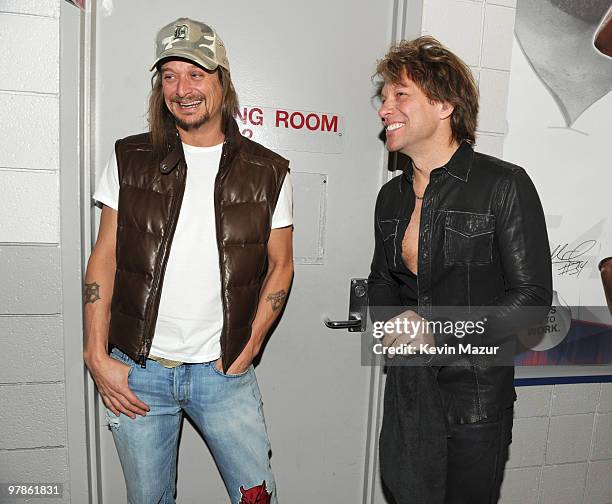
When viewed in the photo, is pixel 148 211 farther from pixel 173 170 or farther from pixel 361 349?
pixel 361 349

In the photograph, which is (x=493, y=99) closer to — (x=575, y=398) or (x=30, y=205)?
(x=575, y=398)

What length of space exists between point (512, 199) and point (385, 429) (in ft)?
2.96

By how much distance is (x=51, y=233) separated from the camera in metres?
1.89

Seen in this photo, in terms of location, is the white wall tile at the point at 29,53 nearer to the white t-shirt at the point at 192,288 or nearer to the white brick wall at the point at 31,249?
the white brick wall at the point at 31,249

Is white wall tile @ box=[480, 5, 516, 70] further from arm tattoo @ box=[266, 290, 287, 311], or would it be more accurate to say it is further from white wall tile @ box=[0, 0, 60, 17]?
white wall tile @ box=[0, 0, 60, 17]

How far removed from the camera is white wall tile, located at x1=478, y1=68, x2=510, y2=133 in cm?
214

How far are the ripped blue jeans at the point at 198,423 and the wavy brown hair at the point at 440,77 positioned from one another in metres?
1.14

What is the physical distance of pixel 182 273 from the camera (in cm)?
166

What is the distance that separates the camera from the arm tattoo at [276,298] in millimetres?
1788

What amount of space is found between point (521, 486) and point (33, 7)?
9.47 ft

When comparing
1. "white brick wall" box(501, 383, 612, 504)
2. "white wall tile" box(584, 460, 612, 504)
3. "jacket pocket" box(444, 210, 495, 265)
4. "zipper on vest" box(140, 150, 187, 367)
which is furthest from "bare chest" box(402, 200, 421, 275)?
"white wall tile" box(584, 460, 612, 504)

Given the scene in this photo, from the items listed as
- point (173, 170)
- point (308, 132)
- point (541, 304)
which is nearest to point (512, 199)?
point (541, 304)

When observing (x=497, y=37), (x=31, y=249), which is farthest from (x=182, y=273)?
(x=497, y=37)
